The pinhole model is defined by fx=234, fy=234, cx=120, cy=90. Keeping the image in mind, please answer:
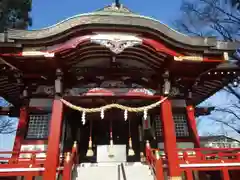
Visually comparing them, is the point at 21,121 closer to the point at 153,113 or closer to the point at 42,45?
the point at 42,45

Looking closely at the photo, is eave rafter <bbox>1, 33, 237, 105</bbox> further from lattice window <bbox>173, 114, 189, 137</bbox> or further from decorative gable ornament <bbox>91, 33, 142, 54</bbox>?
lattice window <bbox>173, 114, 189, 137</bbox>

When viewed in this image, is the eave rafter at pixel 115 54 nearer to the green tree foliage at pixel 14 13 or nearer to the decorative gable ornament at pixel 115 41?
the decorative gable ornament at pixel 115 41

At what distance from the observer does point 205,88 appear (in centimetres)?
1195

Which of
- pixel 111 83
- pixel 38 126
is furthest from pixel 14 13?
pixel 111 83

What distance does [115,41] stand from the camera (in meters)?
7.87

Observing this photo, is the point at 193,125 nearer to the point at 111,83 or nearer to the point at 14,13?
the point at 111,83

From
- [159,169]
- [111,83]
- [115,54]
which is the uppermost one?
[115,54]

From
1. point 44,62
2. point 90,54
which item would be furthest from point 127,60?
point 44,62

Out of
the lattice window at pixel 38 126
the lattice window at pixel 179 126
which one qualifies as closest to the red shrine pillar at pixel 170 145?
the lattice window at pixel 179 126

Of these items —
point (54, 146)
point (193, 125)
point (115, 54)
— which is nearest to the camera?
point (54, 146)

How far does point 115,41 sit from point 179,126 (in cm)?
579

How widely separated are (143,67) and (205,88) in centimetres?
424

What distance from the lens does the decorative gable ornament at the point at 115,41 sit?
25.7ft

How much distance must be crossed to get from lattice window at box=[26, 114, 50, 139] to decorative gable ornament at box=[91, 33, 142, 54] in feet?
16.1
